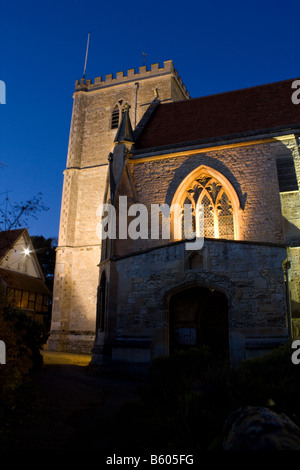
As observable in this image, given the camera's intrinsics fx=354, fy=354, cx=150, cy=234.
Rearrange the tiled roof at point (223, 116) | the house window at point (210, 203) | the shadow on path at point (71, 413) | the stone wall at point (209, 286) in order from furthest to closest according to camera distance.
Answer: the tiled roof at point (223, 116) → the house window at point (210, 203) → the stone wall at point (209, 286) → the shadow on path at point (71, 413)

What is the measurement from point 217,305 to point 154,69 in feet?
73.3

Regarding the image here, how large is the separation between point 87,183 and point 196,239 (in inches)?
687

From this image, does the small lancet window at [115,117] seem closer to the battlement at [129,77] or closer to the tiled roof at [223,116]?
the battlement at [129,77]

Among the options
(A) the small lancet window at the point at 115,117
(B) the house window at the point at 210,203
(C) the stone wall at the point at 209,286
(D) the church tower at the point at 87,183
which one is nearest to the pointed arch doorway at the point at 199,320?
(C) the stone wall at the point at 209,286

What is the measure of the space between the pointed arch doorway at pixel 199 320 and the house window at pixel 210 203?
2401mm

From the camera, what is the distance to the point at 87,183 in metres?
26.0

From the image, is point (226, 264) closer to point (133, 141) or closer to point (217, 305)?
point (217, 305)

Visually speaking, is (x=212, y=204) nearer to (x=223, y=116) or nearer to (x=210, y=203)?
(x=210, y=203)

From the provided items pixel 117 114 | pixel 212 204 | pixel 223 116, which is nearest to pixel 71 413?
pixel 212 204

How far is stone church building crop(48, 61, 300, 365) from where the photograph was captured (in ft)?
30.6

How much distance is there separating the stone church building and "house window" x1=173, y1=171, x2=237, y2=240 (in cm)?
4

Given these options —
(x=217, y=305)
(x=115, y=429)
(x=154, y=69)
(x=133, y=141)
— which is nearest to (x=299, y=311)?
(x=217, y=305)

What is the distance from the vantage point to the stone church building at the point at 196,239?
9328 millimetres
